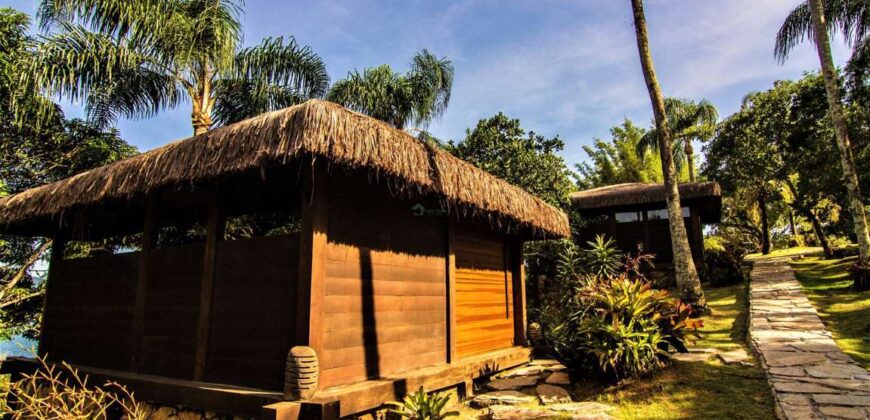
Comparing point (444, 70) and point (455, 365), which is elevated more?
point (444, 70)

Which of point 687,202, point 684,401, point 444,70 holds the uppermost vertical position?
point 444,70

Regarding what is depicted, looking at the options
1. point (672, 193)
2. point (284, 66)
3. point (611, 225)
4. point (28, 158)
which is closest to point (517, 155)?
point (672, 193)

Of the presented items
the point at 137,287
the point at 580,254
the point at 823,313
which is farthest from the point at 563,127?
the point at 137,287

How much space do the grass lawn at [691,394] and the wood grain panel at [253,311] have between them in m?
2.18

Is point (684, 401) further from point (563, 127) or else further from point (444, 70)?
point (444, 70)

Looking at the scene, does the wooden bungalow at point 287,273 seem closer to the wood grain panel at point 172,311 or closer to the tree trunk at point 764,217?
the wood grain panel at point 172,311

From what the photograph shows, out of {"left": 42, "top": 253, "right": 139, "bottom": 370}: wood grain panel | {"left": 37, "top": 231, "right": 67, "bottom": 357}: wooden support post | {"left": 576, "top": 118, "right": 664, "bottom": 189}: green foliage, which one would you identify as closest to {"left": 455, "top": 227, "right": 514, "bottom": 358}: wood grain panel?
{"left": 42, "top": 253, "right": 139, "bottom": 370}: wood grain panel

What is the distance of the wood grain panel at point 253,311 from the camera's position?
409cm

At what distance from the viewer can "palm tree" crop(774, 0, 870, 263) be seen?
29.6 feet

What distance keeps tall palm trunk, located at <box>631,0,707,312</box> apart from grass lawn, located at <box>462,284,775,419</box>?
3278mm

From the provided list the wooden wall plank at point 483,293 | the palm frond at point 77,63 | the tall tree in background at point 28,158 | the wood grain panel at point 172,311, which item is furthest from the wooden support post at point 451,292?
the tall tree in background at point 28,158

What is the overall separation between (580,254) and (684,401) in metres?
7.32

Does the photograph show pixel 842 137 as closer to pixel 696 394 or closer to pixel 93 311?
pixel 696 394

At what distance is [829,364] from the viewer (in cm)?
526
